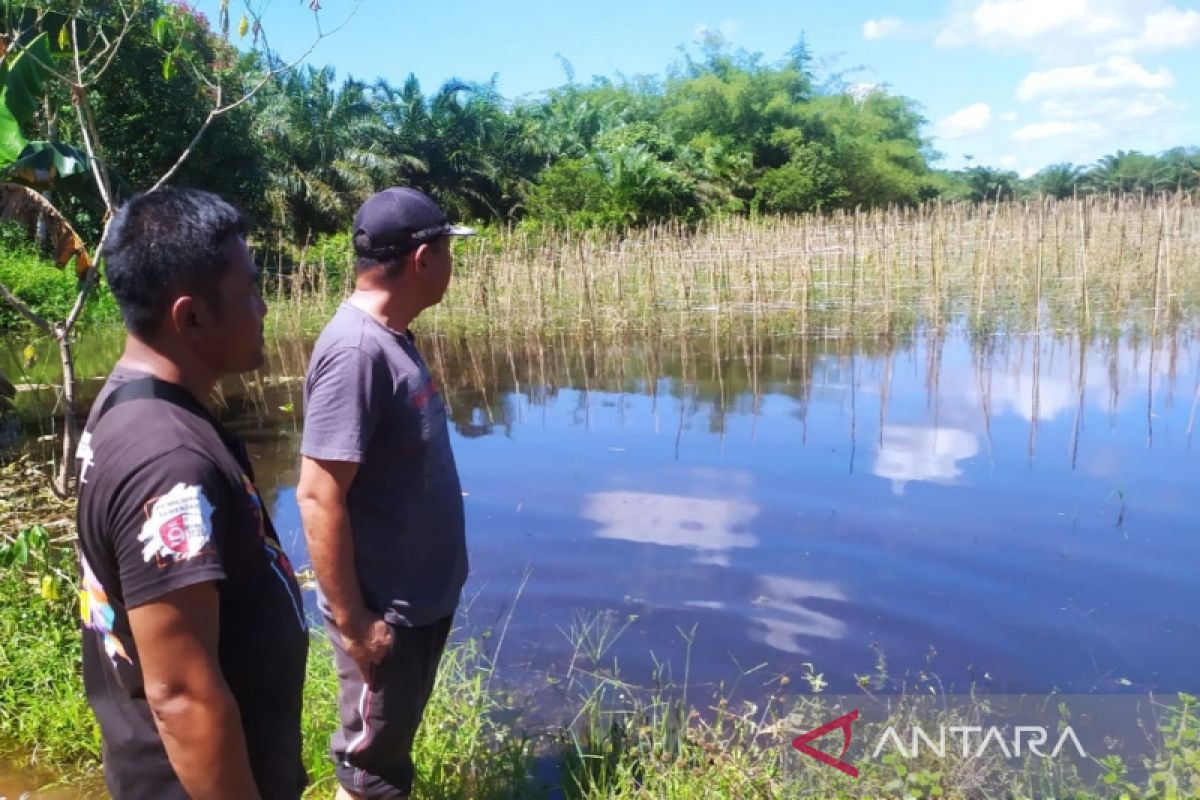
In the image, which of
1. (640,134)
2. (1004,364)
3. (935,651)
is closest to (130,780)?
(935,651)

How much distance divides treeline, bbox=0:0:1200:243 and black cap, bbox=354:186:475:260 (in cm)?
1161

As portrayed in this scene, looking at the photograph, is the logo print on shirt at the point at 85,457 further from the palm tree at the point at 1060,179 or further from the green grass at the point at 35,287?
the palm tree at the point at 1060,179

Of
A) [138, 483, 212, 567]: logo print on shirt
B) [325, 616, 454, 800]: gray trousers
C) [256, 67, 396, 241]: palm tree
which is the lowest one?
[325, 616, 454, 800]: gray trousers

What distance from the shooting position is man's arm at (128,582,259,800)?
1152 mm

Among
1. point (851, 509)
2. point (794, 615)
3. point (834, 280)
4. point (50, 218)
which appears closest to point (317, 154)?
point (834, 280)

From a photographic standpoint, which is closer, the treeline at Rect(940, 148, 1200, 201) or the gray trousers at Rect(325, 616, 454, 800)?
the gray trousers at Rect(325, 616, 454, 800)

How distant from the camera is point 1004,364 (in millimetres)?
9438

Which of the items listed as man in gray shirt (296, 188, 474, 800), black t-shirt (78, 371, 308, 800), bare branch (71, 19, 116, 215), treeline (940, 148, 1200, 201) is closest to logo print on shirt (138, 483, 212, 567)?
black t-shirt (78, 371, 308, 800)

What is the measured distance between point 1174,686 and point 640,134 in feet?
69.6

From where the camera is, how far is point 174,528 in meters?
1.14

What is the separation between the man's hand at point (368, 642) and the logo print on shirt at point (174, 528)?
839 mm

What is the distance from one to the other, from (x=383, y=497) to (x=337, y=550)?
0.47ft

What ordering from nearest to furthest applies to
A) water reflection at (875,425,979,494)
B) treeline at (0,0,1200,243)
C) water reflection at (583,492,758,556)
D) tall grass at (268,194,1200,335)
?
water reflection at (583,492,758,556) < water reflection at (875,425,979,494) < tall grass at (268,194,1200,335) < treeline at (0,0,1200,243)

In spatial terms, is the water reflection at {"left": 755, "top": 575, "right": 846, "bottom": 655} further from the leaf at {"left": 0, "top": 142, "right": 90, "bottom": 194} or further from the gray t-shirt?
the leaf at {"left": 0, "top": 142, "right": 90, "bottom": 194}
